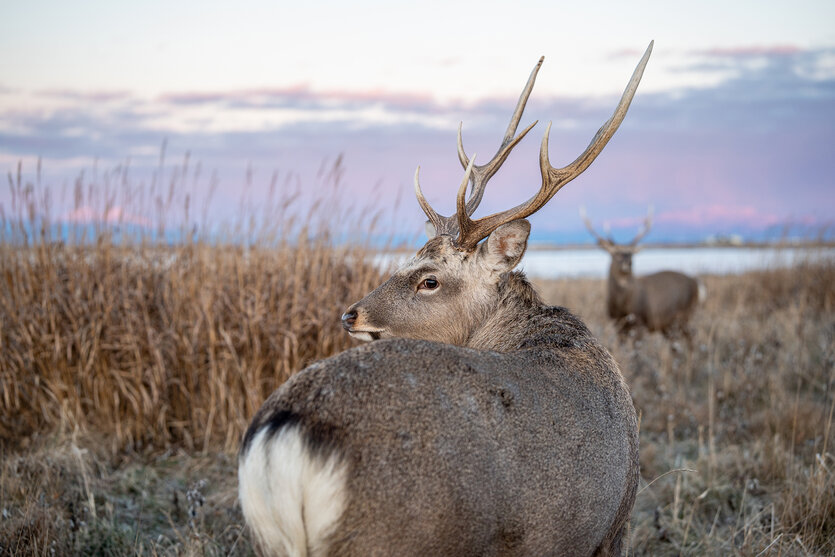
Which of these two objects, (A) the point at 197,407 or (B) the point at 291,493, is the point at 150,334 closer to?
(A) the point at 197,407

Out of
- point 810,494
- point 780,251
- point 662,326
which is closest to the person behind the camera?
point 810,494

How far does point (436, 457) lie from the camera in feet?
6.80

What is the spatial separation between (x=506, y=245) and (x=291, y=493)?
7.55 feet

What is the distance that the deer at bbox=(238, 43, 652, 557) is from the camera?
201 cm

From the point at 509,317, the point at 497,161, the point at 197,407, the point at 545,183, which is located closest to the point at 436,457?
the point at 509,317

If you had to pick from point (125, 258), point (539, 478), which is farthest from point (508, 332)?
point (125, 258)

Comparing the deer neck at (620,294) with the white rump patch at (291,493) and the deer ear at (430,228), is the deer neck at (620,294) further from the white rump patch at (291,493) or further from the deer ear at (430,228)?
the white rump patch at (291,493)

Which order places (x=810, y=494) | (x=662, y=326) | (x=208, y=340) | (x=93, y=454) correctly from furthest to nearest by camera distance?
1. (x=662, y=326)
2. (x=208, y=340)
3. (x=93, y=454)
4. (x=810, y=494)

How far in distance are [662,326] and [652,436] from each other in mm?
5854

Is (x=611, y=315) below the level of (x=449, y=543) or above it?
below

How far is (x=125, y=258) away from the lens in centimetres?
630

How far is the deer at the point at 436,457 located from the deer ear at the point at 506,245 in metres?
1.11

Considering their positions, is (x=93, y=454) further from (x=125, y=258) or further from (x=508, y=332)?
(x=508, y=332)

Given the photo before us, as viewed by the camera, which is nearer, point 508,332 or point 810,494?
point 508,332
